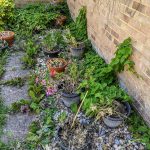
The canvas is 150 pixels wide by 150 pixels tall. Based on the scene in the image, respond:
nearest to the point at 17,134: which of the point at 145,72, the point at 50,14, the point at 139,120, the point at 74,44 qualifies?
the point at 139,120

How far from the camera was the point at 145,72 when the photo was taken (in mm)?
3072

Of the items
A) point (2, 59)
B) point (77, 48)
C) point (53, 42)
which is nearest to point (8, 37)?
point (2, 59)

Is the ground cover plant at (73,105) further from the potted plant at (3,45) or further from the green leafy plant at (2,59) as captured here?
the potted plant at (3,45)

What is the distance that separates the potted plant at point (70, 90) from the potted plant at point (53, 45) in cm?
133

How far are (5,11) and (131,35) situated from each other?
175 inches

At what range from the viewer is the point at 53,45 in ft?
17.0

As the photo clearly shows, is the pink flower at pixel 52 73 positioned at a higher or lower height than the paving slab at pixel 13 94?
higher

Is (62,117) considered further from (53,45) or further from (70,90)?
(53,45)

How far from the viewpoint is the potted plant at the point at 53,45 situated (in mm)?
5095

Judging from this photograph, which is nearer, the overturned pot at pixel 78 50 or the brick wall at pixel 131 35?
the brick wall at pixel 131 35

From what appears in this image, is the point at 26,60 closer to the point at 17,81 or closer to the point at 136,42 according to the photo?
the point at 17,81

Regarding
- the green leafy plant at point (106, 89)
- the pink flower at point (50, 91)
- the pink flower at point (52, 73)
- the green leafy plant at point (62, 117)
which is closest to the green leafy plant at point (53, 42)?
the pink flower at point (52, 73)

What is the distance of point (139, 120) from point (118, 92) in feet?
1.46

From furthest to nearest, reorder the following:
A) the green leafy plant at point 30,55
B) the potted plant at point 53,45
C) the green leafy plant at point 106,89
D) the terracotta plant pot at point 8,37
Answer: the terracotta plant pot at point 8,37
the potted plant at point 53,45
the green leafy plant at point 30,55
the green leafy plant at point 106,89
